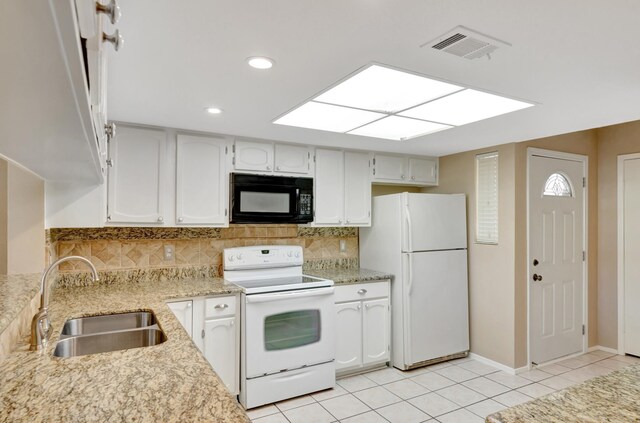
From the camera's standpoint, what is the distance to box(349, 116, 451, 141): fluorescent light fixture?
276 centimetres

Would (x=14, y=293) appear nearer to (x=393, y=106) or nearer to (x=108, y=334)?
(x=108, y=334)

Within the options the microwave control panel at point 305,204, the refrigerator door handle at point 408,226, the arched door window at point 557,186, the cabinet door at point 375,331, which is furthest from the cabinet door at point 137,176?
the arched door window at point 557,186

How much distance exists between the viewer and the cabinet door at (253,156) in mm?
3316

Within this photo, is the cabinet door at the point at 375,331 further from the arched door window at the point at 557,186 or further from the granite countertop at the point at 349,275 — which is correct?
the arched door window at the point at 557,186

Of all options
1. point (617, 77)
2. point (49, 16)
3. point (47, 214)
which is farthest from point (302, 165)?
point (49, 16)

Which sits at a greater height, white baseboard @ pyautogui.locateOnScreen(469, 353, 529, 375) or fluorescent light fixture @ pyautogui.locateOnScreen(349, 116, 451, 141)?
fluorescent light fixture @ pyautogui.locateOnScreen(349, 116, 451, 141)

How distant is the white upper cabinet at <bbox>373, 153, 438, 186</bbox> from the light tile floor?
187cm

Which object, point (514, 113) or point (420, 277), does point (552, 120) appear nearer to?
point (514, 113)

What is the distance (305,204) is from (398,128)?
110 cm

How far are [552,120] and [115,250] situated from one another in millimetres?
3472

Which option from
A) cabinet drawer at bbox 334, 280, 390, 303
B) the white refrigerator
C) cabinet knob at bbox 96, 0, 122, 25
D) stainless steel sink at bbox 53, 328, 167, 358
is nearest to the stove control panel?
cabinet drawer at bbox 334, 280, 390, 303

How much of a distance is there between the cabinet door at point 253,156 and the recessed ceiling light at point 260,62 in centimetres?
153

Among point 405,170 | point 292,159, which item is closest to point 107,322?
point 292,159

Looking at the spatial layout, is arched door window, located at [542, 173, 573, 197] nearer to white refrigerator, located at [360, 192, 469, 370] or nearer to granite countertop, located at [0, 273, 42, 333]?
white refrigerator, located at [360, 192, 469, 370]
